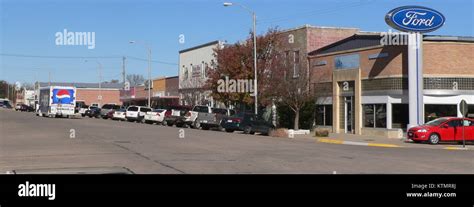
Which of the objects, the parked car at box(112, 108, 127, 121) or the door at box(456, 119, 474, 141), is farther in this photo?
the parked car at box(112, 108, 127, 121)

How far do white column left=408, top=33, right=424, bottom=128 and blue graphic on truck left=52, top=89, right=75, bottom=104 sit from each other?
35.0 metres

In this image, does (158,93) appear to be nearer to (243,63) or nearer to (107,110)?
(107,110)

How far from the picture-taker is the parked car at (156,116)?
48219 millimetres

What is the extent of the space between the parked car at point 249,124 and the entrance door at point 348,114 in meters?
5.16

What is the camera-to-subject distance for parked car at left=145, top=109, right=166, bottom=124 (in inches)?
1898

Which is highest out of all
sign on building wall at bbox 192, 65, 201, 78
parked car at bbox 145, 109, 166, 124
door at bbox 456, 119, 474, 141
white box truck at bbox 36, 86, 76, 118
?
sign on building wall at bbox 192, 65, 201, 78

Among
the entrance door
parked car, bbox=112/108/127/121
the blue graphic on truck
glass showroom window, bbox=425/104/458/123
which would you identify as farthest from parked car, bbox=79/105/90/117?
glass showroom window, bbox=425/104/458/123

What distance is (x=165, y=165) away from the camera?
14438mm

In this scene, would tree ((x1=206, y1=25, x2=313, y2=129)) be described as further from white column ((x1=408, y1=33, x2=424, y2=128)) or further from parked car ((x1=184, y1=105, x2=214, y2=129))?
white column ((x1=408, y1=33, x2=424, y2=128))

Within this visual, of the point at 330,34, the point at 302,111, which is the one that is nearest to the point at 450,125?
the point at 302,111

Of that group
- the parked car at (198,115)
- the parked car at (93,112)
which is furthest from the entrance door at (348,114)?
the parked car at (93,112)

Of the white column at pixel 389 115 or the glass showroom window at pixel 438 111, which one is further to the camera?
the white column at pixel 389 115

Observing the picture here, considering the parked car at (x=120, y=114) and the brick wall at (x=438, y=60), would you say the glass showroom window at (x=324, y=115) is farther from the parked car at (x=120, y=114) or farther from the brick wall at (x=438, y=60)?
the parked car at (x=120, y=114)

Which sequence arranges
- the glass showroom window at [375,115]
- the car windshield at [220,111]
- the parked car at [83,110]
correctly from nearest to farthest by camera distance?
the glass showroom window at [375,115]
the car windshield at [220,111]
the parked car at [83,110]
